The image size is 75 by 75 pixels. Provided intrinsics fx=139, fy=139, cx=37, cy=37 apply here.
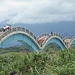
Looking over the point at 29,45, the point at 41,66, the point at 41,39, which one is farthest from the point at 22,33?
the point at 41,66

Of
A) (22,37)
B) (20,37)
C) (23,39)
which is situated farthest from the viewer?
(23,39)

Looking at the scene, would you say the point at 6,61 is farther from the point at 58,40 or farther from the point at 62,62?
the point at 58,40

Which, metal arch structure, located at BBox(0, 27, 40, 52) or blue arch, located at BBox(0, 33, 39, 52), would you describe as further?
blue arch, located at BBox(0, 33, 39, 52)

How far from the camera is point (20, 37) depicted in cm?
2261

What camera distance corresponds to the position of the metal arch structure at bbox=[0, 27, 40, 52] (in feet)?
62.2

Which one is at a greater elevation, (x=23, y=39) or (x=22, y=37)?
(x=22, y=37)

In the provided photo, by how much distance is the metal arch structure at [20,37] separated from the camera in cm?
1896

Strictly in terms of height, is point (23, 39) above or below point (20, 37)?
below

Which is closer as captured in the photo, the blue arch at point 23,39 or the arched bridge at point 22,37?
the arched bridge at point 22,37

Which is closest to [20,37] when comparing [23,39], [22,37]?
[22,37]

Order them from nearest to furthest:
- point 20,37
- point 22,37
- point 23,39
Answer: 1. point 20,37
2. point 22,37
3. point 23,39

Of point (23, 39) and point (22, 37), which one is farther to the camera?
point (23, 39)

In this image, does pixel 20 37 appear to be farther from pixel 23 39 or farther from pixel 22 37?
pixel 23 39

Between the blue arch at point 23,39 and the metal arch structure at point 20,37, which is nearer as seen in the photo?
the metal arch structure at point 20,37
